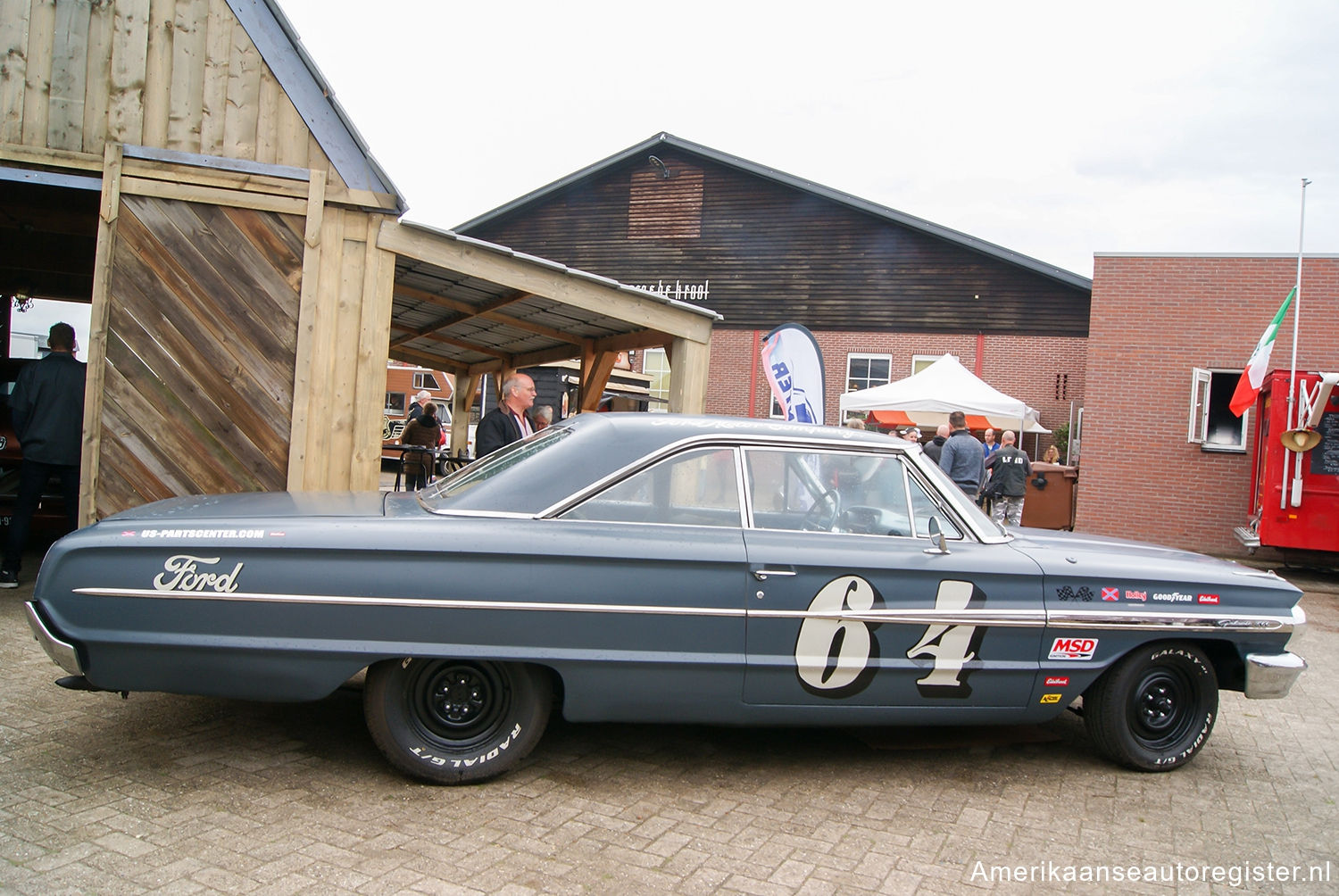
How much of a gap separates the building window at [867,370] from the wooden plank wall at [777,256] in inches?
30.0

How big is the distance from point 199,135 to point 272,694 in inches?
179

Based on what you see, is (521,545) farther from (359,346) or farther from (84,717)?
(359,346)

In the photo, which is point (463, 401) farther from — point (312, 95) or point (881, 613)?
point (881, 613)

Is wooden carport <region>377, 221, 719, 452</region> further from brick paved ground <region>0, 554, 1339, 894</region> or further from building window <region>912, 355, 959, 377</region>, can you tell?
building window <region>912, 355, 959, 377</region>

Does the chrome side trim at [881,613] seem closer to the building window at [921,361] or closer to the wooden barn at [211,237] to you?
the wooden barn at [211,237]

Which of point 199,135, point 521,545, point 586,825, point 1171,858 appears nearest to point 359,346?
point 199,135

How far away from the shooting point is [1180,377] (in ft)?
47.6

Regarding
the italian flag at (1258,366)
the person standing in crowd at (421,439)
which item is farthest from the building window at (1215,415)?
the person standing in crowd at (421,439)

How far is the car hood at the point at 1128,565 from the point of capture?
4098mm

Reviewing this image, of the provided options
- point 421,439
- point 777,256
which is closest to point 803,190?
point 777,256

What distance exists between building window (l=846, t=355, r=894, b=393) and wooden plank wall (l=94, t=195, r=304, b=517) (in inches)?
699

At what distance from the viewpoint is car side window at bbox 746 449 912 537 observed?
397cm

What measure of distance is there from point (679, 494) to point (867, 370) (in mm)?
19568

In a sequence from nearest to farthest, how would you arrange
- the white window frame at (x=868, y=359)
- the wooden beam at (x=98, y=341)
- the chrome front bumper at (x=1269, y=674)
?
the chrome front bumper at (x=1269, y=674) → the wooden beam at (x=98, y=341) → the white window frame at (x=868, y=359)
